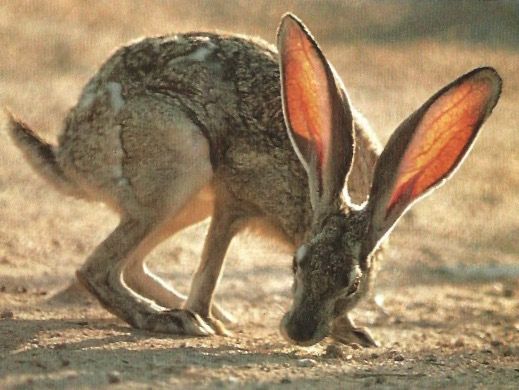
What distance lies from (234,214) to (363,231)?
1097 mm

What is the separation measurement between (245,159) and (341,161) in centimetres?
84

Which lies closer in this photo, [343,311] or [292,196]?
[343,311]

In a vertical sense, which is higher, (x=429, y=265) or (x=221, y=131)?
(x=221, y=131)

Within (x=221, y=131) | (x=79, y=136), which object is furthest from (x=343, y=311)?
(x=79, y=136)

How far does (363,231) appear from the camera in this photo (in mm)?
5219

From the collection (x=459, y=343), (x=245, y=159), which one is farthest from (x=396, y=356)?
(x=245, y=159)

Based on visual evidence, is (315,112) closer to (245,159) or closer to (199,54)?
(245,159)

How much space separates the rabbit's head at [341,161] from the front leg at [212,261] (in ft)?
2.85

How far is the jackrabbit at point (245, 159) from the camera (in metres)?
5.17

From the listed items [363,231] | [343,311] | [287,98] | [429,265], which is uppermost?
[287,98]

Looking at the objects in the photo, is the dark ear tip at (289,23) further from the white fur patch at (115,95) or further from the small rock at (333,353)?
the small rock at (333,353)

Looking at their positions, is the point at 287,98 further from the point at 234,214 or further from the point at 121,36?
the point at 121,36

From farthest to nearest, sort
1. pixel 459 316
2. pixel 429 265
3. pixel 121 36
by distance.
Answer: pixel 121 36, pixel 429 265, pixel 459 316

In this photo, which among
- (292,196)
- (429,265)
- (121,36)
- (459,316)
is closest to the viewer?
(292,196)
